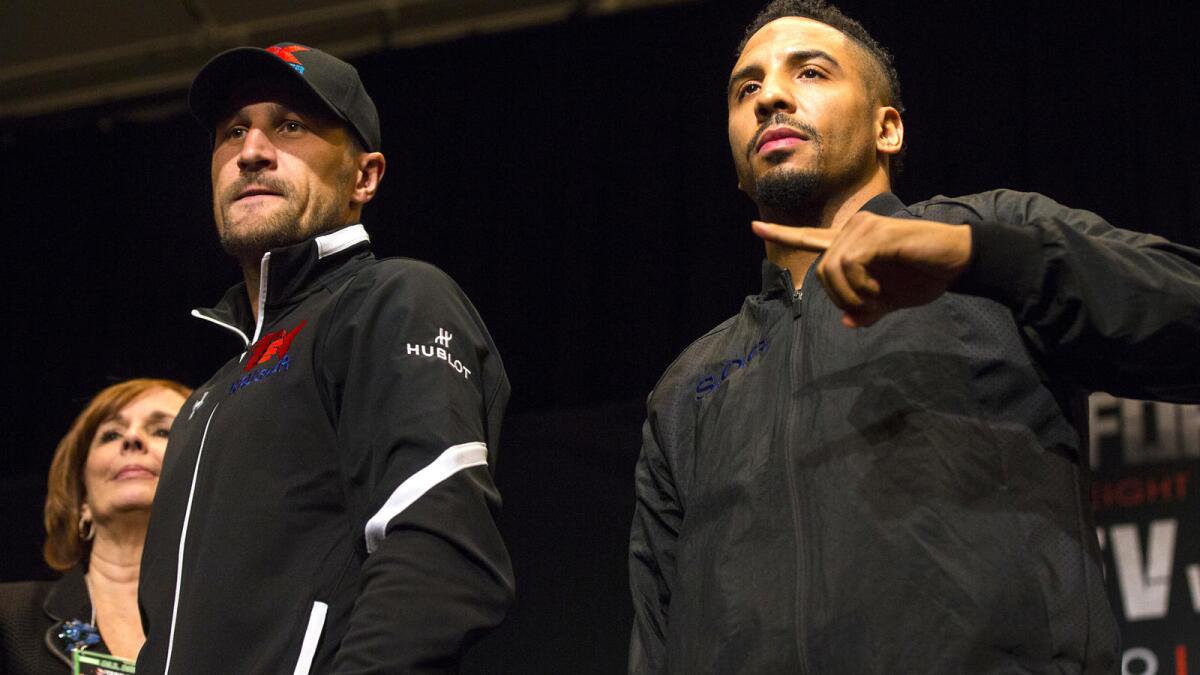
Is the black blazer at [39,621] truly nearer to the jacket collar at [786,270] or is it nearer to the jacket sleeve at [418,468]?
the jacket sleeve at [418,468]

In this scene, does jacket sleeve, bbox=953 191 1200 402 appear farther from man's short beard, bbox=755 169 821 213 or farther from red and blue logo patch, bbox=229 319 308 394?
red and blue logo patch, bbox=229 319 308 394

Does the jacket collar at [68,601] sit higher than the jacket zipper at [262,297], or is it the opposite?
the jacket zipper at [262,297]

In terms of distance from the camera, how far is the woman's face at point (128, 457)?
8.66 feet

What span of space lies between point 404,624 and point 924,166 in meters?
2.36

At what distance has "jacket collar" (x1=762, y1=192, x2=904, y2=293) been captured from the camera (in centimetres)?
161

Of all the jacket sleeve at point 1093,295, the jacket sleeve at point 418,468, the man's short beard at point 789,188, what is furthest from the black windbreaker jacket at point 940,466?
the jacket sleeve at point 418,468

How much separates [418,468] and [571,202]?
245 centimetres

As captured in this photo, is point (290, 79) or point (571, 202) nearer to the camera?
point (290, 79)

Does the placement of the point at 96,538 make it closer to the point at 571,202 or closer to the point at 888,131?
the point at 571,202

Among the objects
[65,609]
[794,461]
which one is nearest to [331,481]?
[794,461]

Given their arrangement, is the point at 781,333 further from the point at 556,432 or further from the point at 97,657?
the point at 556,432

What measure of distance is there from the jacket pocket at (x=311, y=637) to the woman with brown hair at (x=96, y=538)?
4.00ft

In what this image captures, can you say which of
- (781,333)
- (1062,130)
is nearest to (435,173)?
(1062,130)

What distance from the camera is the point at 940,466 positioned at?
4.43 feet
